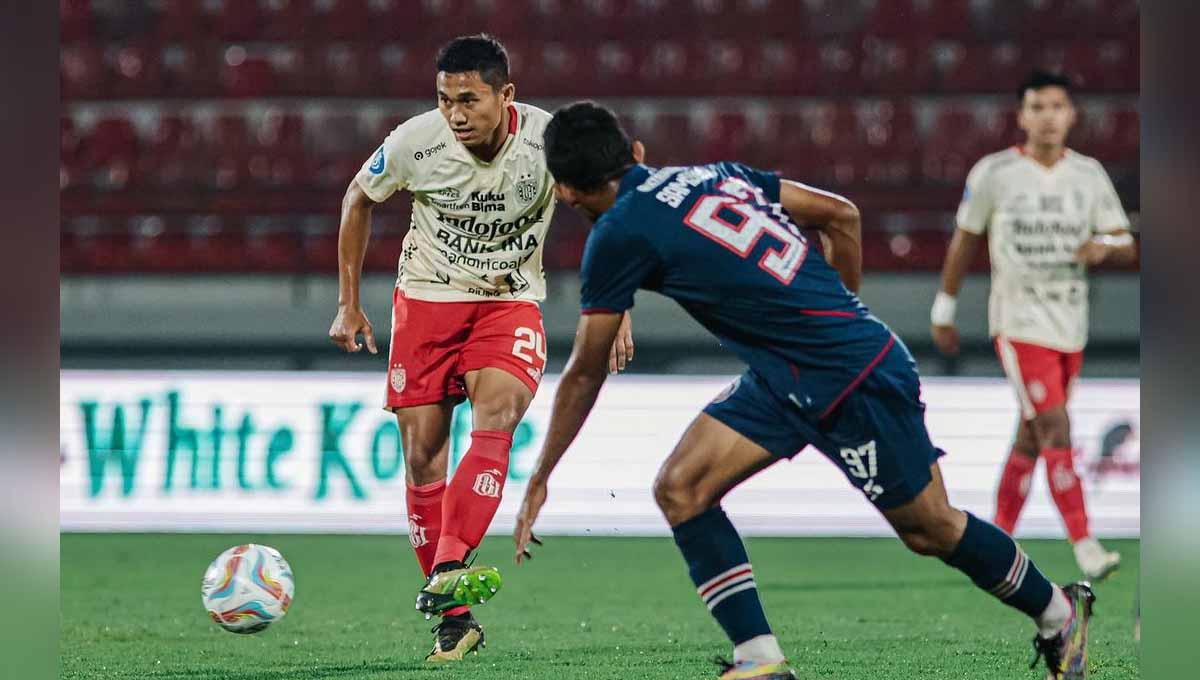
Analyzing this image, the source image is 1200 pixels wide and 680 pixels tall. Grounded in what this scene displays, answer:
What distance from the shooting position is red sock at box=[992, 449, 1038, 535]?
754 centimetres

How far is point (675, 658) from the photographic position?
191 inches

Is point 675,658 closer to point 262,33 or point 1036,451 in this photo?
point 1036,451

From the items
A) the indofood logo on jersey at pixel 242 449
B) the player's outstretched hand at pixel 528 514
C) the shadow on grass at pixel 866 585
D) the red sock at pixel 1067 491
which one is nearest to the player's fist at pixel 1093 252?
the red sock at pixel 1067 491

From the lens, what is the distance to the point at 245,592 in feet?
15.4

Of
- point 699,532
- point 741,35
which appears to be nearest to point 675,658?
point 699,532

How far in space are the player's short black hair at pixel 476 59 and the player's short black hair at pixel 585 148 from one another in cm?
Answer: 121

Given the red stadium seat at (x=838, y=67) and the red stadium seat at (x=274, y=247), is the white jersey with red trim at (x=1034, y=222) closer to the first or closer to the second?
the red stadium seat at (x=838, y=67)

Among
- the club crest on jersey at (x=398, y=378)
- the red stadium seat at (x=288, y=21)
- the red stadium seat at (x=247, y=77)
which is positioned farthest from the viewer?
the red stadium seat at (x=288, y=21)

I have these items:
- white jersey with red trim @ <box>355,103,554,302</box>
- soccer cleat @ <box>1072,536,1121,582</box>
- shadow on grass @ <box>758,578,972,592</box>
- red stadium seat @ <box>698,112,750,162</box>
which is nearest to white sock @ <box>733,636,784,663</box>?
white jersey with red trim @ <box>355,103,554,302</box>

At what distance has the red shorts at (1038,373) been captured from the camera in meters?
7.34

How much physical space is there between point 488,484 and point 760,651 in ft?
4.50

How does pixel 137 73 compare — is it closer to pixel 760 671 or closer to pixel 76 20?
pixel 76 20

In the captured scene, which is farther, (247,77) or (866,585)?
(247,77)

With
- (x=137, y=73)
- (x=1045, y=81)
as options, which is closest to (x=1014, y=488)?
(x=1045, y=81)
